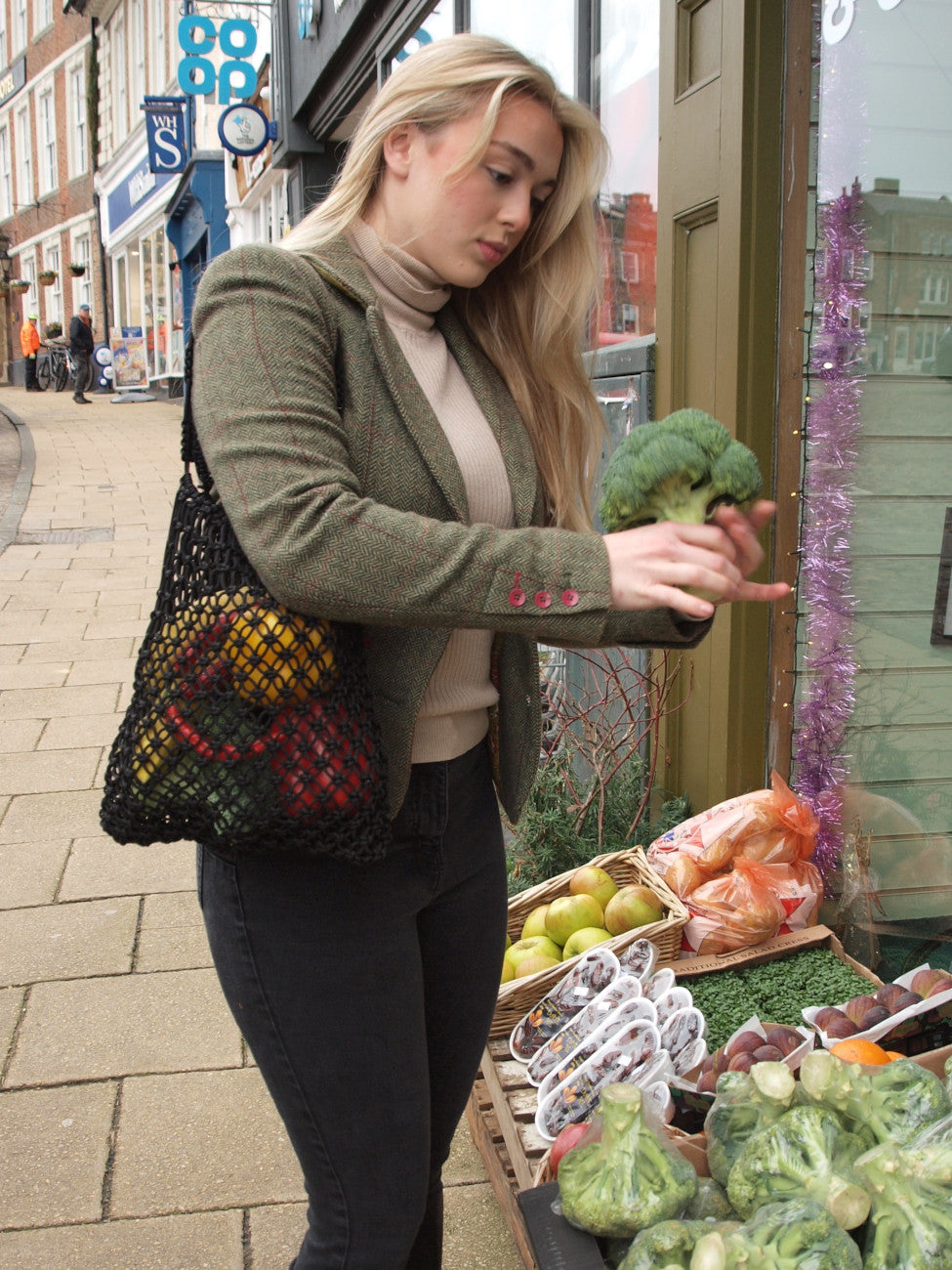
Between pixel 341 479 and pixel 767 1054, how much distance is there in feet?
5.34

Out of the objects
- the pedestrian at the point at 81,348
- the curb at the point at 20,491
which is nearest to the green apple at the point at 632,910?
the curb at the point at 20,491

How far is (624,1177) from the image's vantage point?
171 centimetres

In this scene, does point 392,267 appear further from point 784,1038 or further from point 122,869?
point 122,869

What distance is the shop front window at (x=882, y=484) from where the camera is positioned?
2711 millimetres

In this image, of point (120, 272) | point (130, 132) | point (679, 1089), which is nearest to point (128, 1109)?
point (679, 1089)

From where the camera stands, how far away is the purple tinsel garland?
116 inches

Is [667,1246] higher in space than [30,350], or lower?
lower

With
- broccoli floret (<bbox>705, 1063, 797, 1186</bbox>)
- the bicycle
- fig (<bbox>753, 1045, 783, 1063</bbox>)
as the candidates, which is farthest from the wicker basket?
the bicycle

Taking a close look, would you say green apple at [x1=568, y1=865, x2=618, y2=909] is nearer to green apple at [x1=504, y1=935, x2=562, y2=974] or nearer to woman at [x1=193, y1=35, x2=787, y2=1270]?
green apple at [x1=504, y1=935, x2=562, y2=974]

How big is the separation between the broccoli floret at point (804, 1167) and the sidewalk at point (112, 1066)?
91cm

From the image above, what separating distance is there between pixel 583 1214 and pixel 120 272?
28634 millimetres

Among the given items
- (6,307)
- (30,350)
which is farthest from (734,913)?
(6,307)

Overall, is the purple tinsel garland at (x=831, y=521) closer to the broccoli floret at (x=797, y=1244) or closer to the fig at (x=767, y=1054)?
the fig at (x=767, y=1054)

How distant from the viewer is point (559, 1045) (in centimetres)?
259
